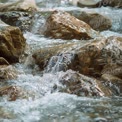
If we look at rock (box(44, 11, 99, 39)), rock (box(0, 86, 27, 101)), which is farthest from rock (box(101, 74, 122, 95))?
rock (box(44, 11, 99, 39))

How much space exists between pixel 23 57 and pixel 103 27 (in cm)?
363

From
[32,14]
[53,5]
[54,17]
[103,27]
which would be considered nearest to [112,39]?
[54,17]

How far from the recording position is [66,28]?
33.6 ft

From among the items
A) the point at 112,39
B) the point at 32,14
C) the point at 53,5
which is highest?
the point at 112,39

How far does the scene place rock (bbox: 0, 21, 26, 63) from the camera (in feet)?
28.6

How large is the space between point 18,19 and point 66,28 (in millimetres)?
2176

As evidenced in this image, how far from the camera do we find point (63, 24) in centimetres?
1027

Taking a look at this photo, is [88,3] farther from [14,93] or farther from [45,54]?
[14,93]

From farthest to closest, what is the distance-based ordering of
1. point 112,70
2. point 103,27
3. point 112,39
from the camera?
point 103,27
point 112,39
point 112,70

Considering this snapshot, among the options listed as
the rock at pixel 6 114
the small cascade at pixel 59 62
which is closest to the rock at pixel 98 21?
the small cascade at pixel 59 62

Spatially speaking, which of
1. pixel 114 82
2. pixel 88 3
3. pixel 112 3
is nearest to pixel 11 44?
pixel 114 82

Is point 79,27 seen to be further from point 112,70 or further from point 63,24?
point 112,70

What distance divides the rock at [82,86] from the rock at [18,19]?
4.90 metres

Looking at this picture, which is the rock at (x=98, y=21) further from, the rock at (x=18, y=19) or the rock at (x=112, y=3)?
the rock at (x=112, y=3)
